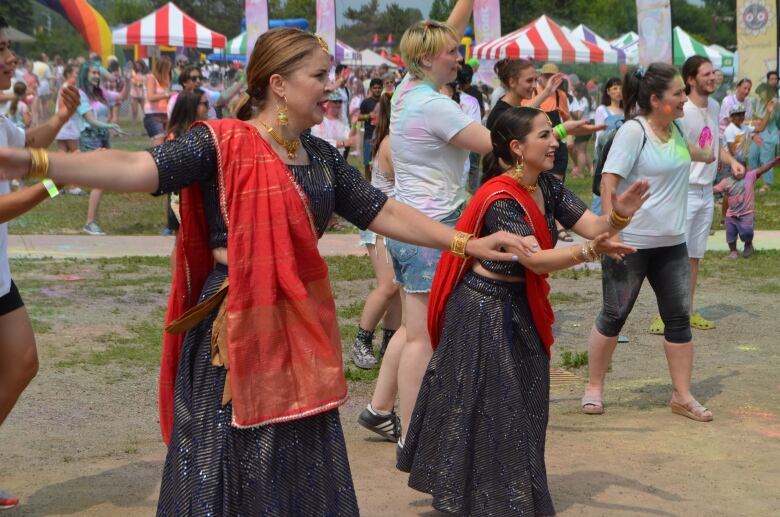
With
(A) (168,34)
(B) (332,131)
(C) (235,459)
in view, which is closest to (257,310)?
(C) (235,459)

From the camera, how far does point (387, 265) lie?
6.71 m

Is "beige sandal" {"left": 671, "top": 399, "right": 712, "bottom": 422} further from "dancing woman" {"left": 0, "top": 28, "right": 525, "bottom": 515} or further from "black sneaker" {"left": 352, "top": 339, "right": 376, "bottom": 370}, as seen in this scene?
"dancing woman" {"left": 0, "top": 28, "right": 525, "bottom": 515}

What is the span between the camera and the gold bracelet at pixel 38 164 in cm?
285

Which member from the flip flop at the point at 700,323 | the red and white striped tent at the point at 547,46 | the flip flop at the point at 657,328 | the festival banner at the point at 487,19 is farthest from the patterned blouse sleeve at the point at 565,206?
the red and white striped tent at the point at 547,46

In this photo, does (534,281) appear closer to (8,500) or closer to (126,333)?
(8,500)

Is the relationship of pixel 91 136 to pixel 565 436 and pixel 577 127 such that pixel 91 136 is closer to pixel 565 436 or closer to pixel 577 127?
pixel 565 436

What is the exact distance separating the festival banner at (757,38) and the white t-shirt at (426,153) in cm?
1654

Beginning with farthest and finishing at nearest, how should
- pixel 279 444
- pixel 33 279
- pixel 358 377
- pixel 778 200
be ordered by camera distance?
pixel 778 200, pixel 33 279, pixel 358 377, pixel 279 444

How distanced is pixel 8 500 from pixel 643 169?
11.3ft

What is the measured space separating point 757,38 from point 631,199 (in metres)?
18.2

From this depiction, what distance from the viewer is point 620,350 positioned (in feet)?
25.4

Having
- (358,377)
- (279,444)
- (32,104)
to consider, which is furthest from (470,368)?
(32,104)

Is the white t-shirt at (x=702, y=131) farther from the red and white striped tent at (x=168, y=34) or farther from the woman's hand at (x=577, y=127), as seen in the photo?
the red and white striped tent at (x=168, y=34)

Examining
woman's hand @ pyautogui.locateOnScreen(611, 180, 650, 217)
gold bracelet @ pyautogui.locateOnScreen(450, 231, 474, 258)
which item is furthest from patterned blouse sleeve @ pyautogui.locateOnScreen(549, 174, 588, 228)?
gold bracelet @ pyautogui.locateOnScreen(450, 231, 474, 258)
